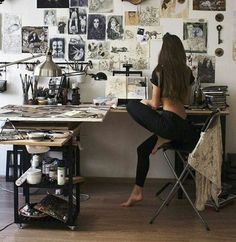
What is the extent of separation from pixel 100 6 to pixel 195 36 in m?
0.93

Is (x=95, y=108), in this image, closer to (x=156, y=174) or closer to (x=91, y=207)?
(x=91, y=207)

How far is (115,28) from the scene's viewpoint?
4309mm

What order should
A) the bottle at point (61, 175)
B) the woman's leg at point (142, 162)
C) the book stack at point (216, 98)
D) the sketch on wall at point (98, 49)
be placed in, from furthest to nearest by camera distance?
the sketch on wall at point (98, 49) < the book stack at point (216, 98) < the woman's leg at point (142, 162) < the bottle at point (61, 175)

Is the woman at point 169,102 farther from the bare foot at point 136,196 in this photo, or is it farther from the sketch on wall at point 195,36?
the sketch on wall at point 195,36

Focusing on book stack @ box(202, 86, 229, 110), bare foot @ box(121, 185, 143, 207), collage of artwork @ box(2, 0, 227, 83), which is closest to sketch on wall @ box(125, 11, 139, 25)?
collage of artwork @ box(2, 0, 227, 83)

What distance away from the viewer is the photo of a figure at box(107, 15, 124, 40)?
4.30m

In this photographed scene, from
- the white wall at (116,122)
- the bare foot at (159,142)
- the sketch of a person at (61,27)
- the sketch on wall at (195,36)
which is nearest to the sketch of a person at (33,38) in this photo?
the white wall at (116,122)

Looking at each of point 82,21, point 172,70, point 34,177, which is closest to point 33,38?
point 82,21

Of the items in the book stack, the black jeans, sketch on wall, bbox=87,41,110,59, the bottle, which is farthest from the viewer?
sketch on wall, bbox=87,41,110,59

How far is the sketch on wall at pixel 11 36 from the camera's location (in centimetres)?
437

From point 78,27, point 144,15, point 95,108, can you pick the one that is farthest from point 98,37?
point 95,108

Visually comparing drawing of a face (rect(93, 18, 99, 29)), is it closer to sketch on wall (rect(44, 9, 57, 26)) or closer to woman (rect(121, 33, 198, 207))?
sketch on wall (rect(44, 9, 57, 26))

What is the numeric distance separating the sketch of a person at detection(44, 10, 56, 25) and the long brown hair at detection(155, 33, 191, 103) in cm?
139

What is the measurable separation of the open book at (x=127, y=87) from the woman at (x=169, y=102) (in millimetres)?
630
